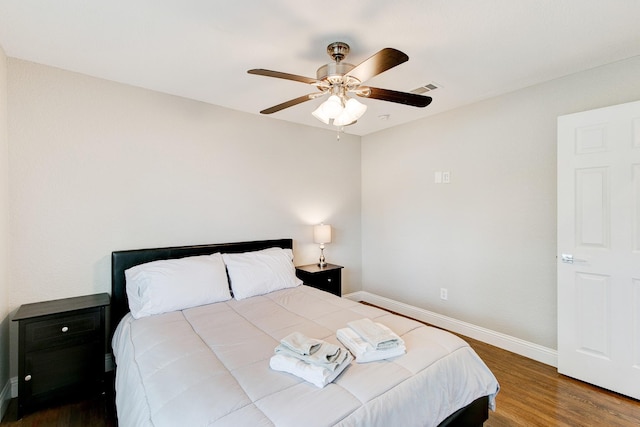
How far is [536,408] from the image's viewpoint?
2.14m

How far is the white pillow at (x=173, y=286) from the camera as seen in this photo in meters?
2.29

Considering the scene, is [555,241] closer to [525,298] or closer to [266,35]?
[525,298]

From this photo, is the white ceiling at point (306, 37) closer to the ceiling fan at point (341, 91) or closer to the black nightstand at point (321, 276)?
the ceiling fan at point (341, 91)

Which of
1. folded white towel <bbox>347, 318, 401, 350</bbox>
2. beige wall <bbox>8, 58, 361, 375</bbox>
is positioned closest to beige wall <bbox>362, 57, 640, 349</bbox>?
beige wall <bbox>8, 58, 361, 375</bbox>

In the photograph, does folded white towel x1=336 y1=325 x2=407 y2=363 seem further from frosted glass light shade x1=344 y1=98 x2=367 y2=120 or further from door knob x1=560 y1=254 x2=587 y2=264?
door knob x1=560 y1=254 x2=587 y2=264

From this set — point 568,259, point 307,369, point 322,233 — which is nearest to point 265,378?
point 307,369

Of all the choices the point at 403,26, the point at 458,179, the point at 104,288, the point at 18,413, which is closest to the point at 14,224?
the point at 104,288

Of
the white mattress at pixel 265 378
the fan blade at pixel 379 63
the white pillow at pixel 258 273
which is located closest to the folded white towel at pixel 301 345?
the white mattress at pixel 265 378

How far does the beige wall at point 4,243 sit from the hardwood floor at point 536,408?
0.21 m

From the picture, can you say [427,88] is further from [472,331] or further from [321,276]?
[472,331]

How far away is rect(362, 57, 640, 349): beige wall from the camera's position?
2.70m

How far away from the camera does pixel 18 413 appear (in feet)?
6.61

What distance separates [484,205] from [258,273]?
7.90ft

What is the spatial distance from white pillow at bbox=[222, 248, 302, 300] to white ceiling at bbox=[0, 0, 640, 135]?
159cm
